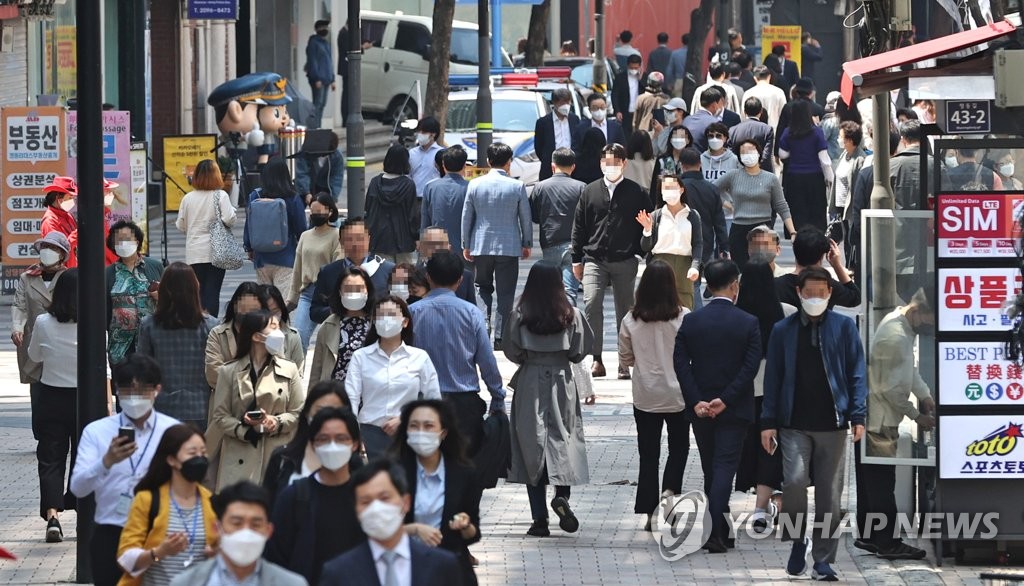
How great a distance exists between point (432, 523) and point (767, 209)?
1001 cm

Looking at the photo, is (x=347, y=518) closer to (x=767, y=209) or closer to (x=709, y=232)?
(x=709, y=232)

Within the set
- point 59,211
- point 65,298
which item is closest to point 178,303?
point 65,298

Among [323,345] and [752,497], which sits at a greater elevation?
[323,345]

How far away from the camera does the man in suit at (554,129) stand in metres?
23.2

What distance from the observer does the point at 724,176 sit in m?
17.5

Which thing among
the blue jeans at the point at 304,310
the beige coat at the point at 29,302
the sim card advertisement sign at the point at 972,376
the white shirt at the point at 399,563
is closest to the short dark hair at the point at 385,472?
the white shirt at the point at 399,563

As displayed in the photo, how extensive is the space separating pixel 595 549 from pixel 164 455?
3747mm

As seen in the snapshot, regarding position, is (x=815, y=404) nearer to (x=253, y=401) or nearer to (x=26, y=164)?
(x=253, y=401)

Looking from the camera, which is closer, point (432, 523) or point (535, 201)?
point (432, 523)

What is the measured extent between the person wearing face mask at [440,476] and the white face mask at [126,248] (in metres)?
4.53

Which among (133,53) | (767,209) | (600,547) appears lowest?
(600,547)

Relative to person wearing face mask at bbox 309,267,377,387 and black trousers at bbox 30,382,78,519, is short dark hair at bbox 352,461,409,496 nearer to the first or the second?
person wearing face mask at bbox 309,267,377,387

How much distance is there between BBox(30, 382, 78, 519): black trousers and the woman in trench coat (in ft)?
7.82

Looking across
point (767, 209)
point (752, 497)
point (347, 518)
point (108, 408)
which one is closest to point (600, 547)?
point (752, 497)
